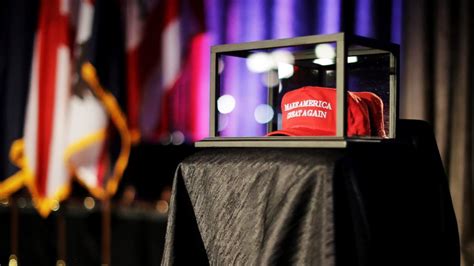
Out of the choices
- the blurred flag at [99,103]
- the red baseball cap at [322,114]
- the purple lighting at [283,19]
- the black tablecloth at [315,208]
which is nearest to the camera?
the black tablecloth at [315,208]

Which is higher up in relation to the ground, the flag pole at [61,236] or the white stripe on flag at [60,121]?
the white stripe on flag at [60,121]

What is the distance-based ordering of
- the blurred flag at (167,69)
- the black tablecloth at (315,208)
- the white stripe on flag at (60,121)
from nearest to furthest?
the black tablecloth at (315,208)
the blurred flag at (167,69)
the white stripe on flag at (60,121)

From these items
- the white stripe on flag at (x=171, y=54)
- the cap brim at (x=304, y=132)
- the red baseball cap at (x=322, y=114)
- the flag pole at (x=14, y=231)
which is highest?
the white stripe on flag at (x=171, y=54)

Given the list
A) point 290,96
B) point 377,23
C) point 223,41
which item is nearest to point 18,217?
point 223,41

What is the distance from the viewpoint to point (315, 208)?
0.89m

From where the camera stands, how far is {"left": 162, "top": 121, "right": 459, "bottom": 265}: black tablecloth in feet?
2.87

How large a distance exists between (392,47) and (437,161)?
0.73ft

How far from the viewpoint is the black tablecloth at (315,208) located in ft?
2.87

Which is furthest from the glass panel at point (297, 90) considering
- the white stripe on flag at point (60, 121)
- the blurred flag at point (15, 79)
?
the blurred flag at point (15, 79)

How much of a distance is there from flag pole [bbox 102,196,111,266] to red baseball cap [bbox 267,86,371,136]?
185 centimetres

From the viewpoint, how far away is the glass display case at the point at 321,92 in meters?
0.95

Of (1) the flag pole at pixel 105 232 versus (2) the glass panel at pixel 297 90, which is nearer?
(2) the glass panel at pixel 297 90

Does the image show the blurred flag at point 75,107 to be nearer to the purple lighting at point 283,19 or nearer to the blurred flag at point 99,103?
the blurred flag at point 99,103

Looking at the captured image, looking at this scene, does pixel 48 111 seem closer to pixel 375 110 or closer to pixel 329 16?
pixel 329 16
